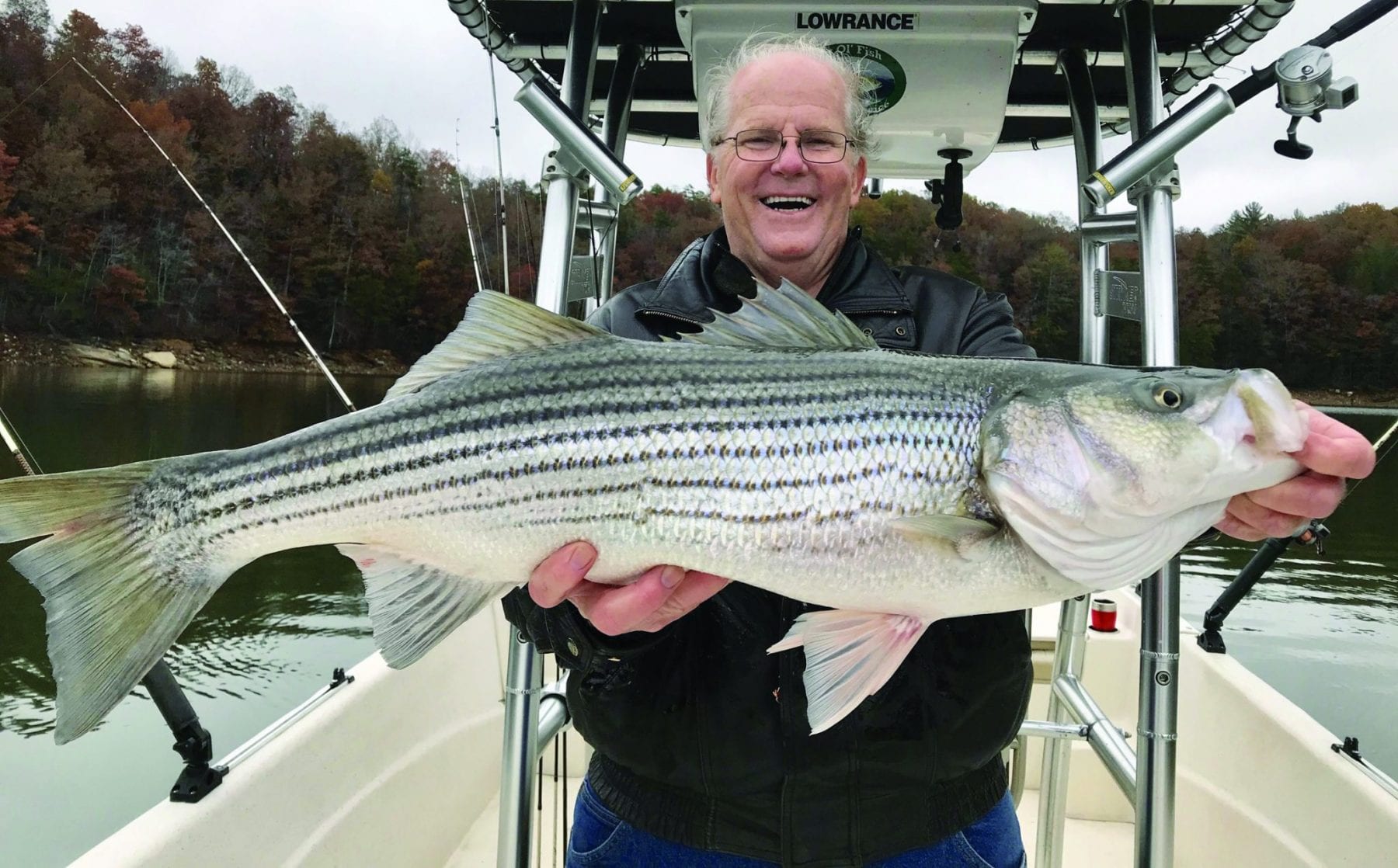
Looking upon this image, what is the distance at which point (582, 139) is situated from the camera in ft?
9.17

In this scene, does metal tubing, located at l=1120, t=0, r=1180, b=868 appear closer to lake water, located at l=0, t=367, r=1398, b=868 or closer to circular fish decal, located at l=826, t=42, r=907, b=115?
lake water, located at l=0, t=367, r=1398, b=868

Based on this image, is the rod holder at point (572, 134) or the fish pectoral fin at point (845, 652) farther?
the rod holder at point (572, 134)

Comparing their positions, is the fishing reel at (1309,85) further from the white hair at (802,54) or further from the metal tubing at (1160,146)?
the white hair at (802,54)

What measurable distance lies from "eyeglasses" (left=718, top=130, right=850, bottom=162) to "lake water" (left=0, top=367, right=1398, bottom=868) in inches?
62.7

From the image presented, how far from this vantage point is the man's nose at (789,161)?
2.33m

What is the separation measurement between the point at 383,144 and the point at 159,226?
12.2m

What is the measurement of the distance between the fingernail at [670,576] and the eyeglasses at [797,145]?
118cm

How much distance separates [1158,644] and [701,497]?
1.61m

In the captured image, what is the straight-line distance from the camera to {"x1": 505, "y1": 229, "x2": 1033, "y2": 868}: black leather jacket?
1933mm

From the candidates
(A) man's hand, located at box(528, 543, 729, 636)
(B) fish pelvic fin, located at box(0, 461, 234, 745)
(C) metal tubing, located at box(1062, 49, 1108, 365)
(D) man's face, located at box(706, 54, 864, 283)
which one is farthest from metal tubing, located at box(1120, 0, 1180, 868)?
(B) fish pelvic fin, located at box(0, 461, 234, 745)

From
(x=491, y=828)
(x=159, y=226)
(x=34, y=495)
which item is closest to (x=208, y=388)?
(x=159, y=226)

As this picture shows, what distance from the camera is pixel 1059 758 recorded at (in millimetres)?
3328

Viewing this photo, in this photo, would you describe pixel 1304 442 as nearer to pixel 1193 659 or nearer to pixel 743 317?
pixel 743 317

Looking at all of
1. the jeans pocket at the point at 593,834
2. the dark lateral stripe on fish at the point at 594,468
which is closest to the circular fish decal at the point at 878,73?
the dark lateral stripe on fish at the point at 594,468
